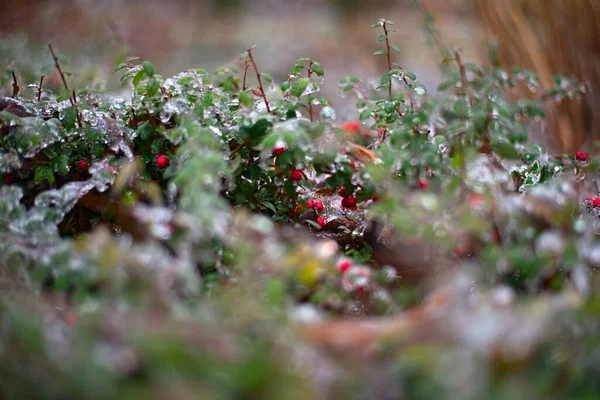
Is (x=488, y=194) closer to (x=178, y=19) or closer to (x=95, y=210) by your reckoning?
(x=95, y=210)

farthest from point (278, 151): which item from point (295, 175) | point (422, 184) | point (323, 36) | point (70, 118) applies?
point (323, 36)

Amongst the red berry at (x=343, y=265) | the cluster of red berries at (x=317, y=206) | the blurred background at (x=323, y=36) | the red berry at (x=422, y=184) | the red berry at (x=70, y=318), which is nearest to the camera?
the red berry at (x=70, y=318)

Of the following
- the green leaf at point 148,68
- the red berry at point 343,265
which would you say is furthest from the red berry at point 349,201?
the green leaf at point 148,68

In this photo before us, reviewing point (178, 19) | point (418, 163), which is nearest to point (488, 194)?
point (418, 163)

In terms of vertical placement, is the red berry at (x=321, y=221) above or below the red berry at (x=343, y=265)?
above

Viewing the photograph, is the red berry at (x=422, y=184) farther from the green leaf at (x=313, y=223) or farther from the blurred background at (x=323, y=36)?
the blurred background at (x=323, y=36)

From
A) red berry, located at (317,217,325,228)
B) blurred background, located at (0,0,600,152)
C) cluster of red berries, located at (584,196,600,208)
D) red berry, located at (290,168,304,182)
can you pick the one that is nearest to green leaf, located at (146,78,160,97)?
blurred background, located at (0,0,600,152)
